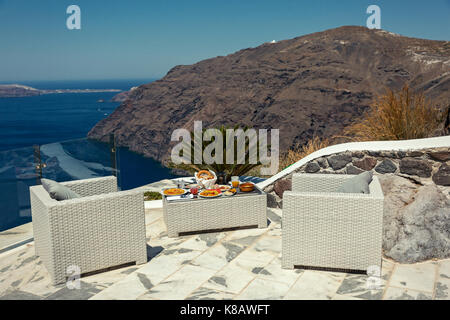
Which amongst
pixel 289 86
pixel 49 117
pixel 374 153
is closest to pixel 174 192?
pixel 374 153

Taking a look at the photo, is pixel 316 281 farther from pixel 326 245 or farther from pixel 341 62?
pixel 341 62

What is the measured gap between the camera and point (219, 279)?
3.00 metres

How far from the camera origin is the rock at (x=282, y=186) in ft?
15.2

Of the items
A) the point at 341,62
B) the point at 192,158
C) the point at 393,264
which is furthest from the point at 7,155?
the point at 341,62

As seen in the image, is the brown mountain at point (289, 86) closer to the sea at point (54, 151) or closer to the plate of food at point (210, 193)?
the sea at point (54, 151)

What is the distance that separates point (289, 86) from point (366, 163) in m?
62.7

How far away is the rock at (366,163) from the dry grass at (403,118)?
75cm

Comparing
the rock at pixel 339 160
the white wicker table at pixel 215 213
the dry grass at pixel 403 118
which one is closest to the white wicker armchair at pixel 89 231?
the white wicker table at pixel 215 213

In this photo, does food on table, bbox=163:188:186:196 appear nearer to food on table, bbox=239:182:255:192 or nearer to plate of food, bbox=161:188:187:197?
plate of food, bbox=161:188:187:197

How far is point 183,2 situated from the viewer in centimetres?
7544

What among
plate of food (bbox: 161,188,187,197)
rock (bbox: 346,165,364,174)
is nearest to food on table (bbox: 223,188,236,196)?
plate of food (bbox: 161,188,187,197)

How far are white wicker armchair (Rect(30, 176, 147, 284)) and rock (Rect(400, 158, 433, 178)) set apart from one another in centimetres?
267
